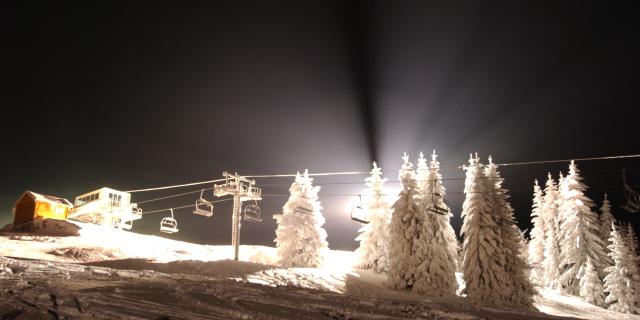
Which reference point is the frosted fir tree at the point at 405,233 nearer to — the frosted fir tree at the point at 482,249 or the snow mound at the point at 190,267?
the frosted fir tree at the point at 482,249

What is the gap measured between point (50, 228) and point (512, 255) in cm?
4111

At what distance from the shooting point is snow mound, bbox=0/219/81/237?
36.0 meters

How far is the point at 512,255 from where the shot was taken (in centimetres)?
3033

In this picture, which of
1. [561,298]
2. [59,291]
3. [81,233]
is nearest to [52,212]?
[81,233]

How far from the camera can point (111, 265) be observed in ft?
72.5

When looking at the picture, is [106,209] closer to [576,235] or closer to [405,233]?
[405,233]

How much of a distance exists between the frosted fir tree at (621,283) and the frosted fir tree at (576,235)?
2233 mm

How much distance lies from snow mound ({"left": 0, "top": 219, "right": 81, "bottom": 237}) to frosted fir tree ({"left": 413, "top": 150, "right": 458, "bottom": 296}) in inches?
1209

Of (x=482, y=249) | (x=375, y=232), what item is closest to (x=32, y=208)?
(x=375, y=232)

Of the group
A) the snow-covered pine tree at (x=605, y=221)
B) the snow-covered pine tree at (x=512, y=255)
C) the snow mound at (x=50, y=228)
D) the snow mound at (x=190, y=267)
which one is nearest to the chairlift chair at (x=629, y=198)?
the snow-covered pine tree at (x=512, y=255)

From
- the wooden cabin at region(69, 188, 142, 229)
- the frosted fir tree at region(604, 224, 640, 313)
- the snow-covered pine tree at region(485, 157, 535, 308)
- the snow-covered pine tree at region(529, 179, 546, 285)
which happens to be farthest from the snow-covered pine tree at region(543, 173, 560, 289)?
the wooden cabin at region(69, 188, 142, 229)

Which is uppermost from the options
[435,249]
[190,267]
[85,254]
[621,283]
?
[435,249]

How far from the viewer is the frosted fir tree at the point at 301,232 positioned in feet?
124

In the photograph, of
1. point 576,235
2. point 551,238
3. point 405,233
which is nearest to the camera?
point 405,233
